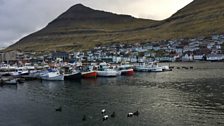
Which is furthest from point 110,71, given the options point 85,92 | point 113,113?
point 113,113

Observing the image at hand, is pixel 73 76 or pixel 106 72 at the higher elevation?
pixel 106 72

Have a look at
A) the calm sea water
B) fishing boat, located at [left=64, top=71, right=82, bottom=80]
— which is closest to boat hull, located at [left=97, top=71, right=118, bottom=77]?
fishing boat, located at [left=64, top=71, right=82, bottom=80]

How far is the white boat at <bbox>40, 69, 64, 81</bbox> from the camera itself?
325ft

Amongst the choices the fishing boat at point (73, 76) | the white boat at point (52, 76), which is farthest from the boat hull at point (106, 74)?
the white boat at point (52, 76)

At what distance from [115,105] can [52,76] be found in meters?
46.3

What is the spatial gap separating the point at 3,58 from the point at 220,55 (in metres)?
114

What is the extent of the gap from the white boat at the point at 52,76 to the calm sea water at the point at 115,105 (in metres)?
15.8

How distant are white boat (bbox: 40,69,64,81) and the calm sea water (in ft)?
51.9

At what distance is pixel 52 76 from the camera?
10056 centimetres

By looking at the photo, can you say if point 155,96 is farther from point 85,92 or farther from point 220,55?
point 220,55

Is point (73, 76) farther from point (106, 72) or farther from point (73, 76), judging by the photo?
point (106, 72)

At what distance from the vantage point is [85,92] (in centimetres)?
7438

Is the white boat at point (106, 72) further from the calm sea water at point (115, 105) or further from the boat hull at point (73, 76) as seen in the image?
the calm sea water at point (115, 105)

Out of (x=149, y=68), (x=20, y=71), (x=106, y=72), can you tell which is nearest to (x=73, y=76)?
(x=106, y=72)
